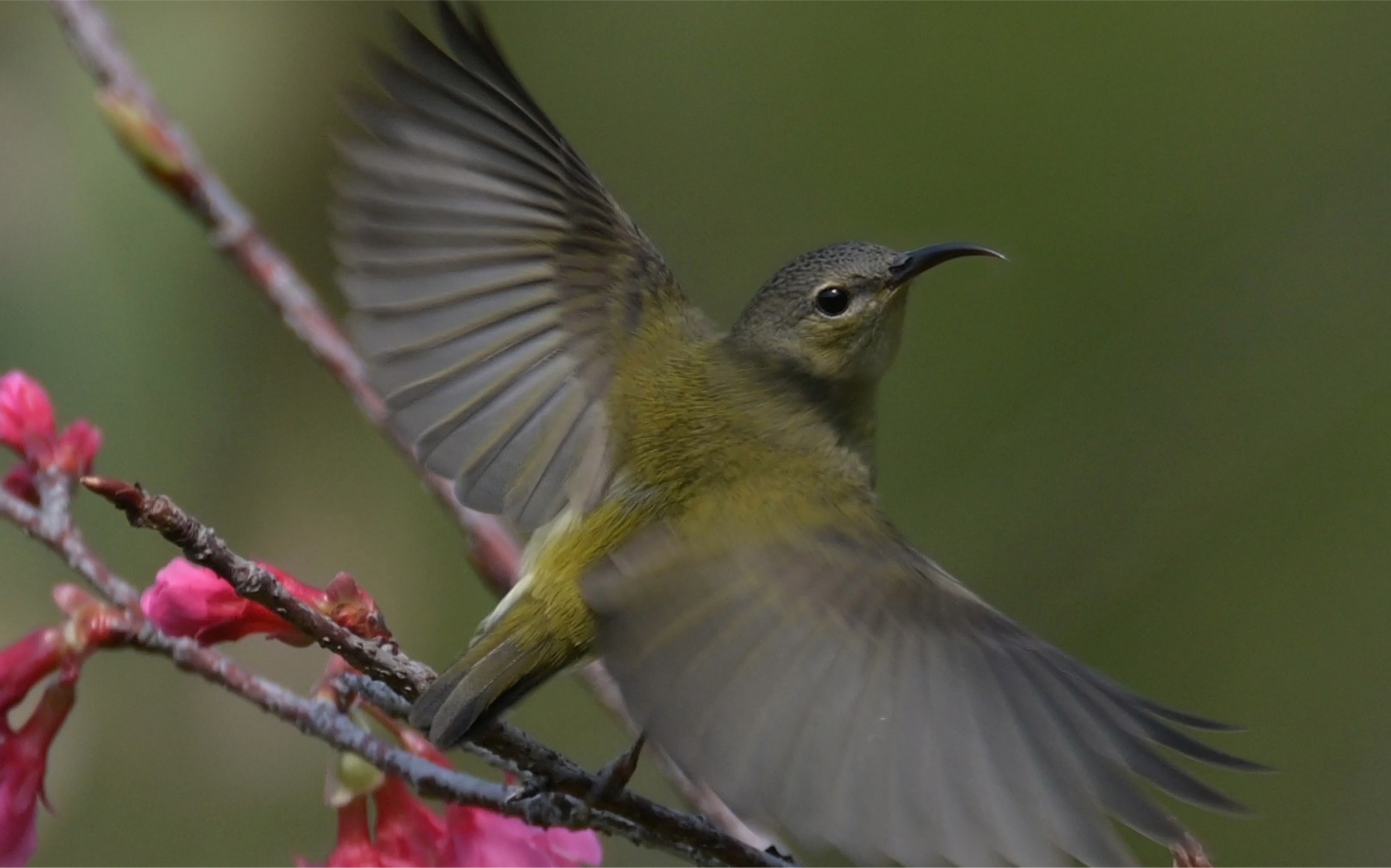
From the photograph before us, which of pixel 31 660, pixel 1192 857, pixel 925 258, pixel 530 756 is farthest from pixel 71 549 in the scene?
pixel 1192 857

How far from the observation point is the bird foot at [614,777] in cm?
149

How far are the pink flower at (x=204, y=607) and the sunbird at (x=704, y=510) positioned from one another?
9.1 inches

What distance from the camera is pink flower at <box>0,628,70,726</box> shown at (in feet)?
5.77

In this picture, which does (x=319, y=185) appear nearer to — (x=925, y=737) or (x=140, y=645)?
(x=140, y=645)

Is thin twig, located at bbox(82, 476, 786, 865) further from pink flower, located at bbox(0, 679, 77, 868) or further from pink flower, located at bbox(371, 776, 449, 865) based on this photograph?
pink flower, located at bbox(0, 679, 77, 868)

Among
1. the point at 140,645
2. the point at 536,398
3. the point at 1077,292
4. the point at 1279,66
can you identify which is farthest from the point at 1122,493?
the point at 140,645

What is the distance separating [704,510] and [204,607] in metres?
0.55

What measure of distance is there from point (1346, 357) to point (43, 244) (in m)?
2.69

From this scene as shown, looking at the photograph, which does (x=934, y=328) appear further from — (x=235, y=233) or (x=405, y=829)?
(x=405, y=829)

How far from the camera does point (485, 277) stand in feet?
6.70

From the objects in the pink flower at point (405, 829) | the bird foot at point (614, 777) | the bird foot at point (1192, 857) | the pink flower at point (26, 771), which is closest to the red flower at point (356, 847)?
the pink flower at point (405, 829)

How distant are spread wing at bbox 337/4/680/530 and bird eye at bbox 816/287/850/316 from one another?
8.2 inches

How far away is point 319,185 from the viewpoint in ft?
11.3

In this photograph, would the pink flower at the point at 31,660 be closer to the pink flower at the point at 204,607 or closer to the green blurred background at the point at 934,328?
the pink flower at the point at 204,607
